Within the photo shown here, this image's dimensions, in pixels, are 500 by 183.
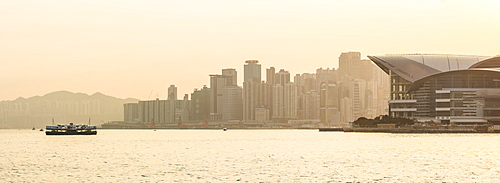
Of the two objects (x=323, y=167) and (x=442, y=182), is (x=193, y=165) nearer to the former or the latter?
(x=323, y=167)

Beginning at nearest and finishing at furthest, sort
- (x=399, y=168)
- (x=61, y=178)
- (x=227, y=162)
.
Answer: (x=61, y=178) → (x=399, y=168) → (x=227, y=162)

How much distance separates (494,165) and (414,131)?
120 m

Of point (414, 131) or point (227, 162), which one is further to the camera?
point (414, 131)

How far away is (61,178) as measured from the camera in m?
59.7

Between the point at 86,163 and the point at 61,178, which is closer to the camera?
the point at 61,178

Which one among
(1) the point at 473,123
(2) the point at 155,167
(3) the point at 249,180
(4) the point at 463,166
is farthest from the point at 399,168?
(1) the point at 473,123

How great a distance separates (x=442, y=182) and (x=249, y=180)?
14.8 metres

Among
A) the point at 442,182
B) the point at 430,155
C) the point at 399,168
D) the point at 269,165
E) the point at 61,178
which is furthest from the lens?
the point at 430,155

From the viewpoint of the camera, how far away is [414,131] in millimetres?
187500

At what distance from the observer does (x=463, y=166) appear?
A: 226ft

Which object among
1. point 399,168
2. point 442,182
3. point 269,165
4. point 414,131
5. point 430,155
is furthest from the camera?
point 414,131

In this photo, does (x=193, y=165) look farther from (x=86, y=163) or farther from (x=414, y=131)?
(x=414, y=131)

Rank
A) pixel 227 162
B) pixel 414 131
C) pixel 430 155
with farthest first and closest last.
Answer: pixel 414 131, pixel 430 155, pixel 227 162

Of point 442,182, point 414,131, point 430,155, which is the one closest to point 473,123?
point 414,131
